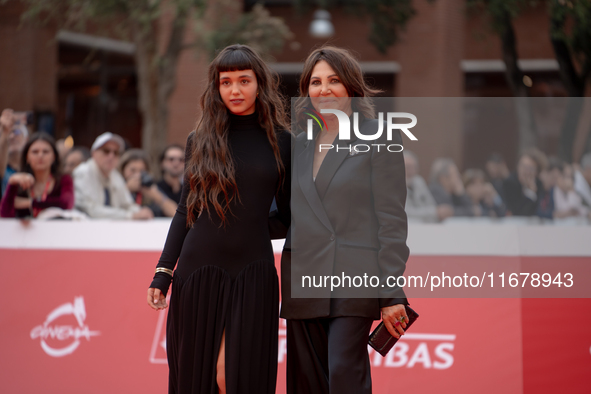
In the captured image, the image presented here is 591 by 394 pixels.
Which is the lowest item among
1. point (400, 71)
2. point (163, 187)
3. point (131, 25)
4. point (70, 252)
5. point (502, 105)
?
point (70, 252)

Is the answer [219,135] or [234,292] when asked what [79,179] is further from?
[234,292]

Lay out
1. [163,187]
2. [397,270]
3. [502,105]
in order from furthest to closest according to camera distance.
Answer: [502,105]
[163,187]
[397,270]

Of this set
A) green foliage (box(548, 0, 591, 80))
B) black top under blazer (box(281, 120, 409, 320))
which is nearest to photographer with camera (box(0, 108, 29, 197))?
black top under blazer (box(281, 120, 409, 320))

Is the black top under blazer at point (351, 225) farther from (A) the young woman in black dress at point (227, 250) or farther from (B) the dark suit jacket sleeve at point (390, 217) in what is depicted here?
(A) the young woman in black dress at point (227, 250)

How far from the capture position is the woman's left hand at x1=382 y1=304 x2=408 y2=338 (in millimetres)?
3035

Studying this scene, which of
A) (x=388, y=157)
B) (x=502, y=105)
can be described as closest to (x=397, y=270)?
(x=388, y=157)

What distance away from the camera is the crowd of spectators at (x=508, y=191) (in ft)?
21.5

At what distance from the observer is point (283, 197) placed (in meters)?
3.38

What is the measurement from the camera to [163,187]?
754cm

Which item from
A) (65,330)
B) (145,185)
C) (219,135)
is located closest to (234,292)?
(219,135)

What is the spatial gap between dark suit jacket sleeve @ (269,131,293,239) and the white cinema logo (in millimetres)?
2153

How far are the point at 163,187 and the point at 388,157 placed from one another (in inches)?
191

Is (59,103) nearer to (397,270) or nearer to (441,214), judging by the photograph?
(441,214)

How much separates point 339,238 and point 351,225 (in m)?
0.08
